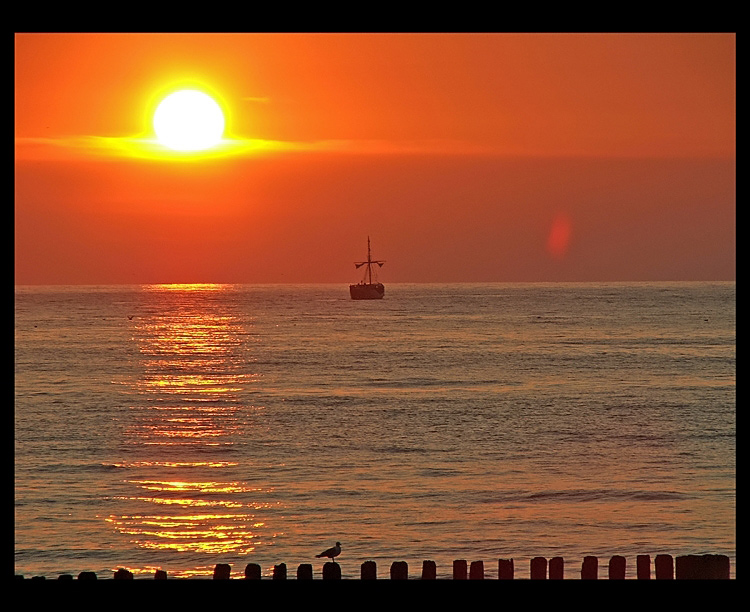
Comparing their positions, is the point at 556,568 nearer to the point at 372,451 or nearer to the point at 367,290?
the point at 372,451

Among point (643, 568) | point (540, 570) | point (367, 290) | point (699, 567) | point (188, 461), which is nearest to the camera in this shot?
point (699, 567)

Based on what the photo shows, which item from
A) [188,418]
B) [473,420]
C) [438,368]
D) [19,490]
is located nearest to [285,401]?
[188,418]

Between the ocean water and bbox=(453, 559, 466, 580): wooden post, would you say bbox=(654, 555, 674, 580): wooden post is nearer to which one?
bbox=(453, 559, 466, 580): wooden post

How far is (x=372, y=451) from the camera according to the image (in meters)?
31.9

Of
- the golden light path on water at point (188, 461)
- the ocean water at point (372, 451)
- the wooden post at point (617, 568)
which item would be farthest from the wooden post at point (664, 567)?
the golden light path on water at point (188, 461)

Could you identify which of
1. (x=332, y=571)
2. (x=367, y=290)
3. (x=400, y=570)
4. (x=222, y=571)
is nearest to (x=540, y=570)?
(x=400, y=570)

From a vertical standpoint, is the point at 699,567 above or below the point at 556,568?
above

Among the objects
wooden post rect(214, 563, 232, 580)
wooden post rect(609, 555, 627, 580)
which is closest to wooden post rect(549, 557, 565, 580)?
wooden post rect(609, 555, 627, 580)

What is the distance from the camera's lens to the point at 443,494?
24625mm

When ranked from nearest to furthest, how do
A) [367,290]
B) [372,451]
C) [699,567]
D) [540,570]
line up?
[699,567]
[540,570]
[372,451]
[367,290]

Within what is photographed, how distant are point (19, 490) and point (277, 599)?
24498mm

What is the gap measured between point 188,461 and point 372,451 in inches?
233
